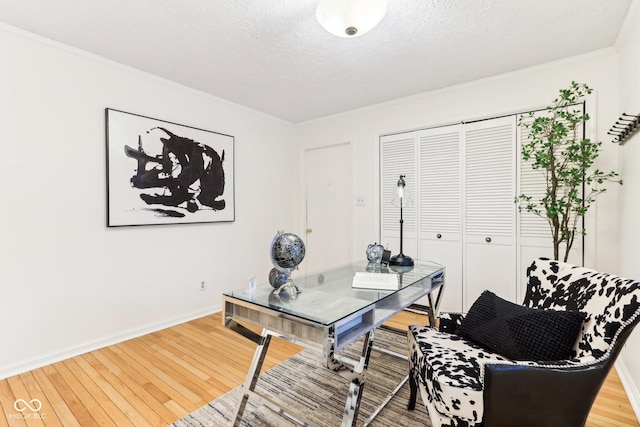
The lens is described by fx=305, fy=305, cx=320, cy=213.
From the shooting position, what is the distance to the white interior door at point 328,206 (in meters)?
4.11

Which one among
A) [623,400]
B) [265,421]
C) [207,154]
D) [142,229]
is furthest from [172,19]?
[623,400]

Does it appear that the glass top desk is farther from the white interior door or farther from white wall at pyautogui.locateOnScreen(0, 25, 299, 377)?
the white interior door

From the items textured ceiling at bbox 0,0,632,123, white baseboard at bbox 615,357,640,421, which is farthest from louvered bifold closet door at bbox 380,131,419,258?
white baseboard at bbox 615,357,640,421

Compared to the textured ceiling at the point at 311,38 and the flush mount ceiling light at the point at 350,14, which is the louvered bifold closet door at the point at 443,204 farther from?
the flush mount ceiling light at the point at 350,14

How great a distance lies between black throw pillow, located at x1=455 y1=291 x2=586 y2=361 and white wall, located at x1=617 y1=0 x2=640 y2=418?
979 millimetres

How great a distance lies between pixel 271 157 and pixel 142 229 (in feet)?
6.14

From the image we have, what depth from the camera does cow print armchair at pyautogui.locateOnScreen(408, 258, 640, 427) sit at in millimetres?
1104

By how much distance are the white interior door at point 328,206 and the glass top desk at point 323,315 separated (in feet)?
7.46

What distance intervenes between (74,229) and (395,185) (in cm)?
314

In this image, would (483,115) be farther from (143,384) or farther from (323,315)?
(143,384)

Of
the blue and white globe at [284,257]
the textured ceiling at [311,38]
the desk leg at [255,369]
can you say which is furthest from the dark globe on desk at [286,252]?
the textured ceiling at [311,38]

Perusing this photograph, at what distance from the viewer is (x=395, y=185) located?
3613mm

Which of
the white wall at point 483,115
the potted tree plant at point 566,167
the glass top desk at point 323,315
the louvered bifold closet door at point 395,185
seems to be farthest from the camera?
the louvered bifold closet door at point 395,185

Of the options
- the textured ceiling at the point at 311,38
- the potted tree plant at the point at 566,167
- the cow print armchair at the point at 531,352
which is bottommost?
the cow print armchair at the point at 531,352
